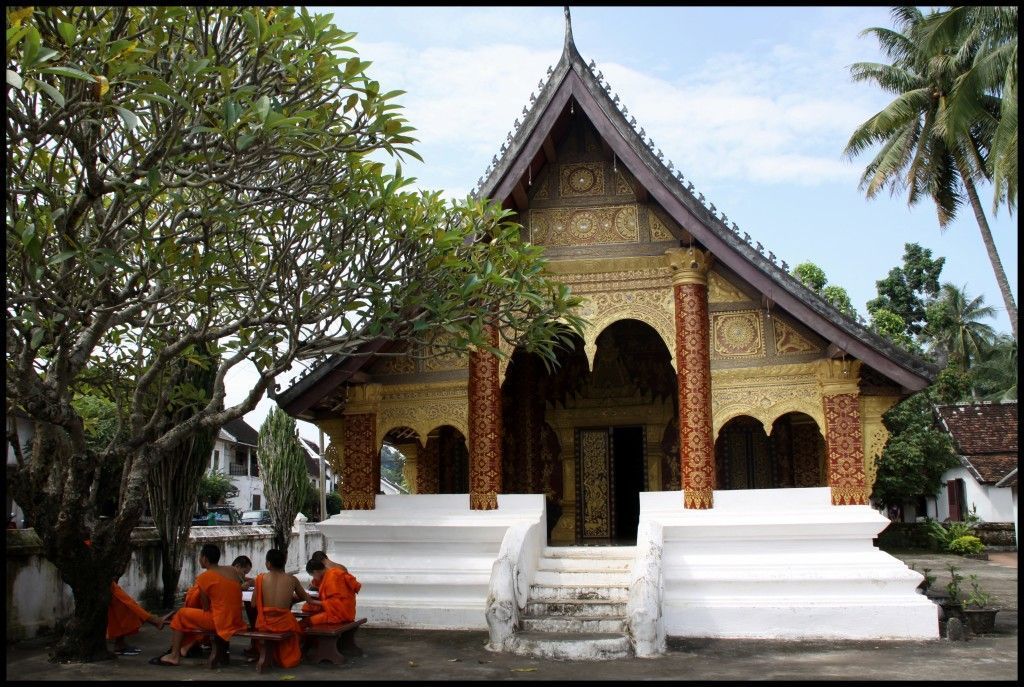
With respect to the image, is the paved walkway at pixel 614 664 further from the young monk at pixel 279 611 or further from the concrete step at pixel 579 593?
the concrete step at pixel 579 593

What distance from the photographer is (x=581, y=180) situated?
38.0 ft

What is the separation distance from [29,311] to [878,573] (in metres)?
8.25

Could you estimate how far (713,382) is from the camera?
10711 millimetres

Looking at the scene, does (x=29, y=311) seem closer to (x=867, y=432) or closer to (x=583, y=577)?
(x=583, y=577)

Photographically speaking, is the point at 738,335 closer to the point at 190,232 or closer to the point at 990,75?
the point at 190,232

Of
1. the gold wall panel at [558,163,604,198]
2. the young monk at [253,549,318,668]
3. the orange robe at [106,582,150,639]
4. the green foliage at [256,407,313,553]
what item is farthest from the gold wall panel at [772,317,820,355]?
the green foliage at [256,407,313,553]

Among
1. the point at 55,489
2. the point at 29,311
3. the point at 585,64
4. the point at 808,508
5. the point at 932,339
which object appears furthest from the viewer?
the point at 932,339

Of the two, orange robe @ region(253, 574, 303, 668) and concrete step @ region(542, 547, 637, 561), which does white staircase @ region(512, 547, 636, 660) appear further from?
orange robe @ region(253, 574, 303, 668)

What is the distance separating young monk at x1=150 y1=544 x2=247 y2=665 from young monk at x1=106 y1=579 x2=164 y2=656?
59 cm

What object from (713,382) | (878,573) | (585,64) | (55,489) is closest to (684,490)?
(713,382)

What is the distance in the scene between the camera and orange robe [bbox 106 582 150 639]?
8453 millimetres

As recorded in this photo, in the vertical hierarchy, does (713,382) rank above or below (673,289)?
below

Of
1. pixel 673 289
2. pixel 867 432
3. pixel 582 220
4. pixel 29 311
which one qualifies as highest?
pixel 582 220

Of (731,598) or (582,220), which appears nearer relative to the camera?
(731,598)
